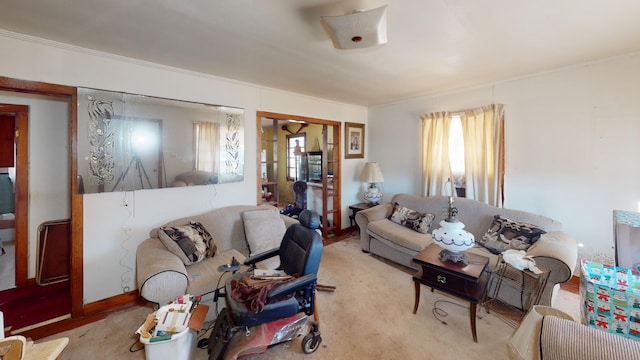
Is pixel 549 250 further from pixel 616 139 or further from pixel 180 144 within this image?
pixel 180 144

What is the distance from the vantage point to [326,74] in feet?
9.67

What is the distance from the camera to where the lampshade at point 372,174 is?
4.43m

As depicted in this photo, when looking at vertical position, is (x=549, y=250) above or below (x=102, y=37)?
below

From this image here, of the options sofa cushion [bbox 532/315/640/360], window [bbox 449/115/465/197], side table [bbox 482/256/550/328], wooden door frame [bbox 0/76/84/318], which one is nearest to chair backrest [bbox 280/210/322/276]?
sofa cushion [bbox 532/315/640/360]

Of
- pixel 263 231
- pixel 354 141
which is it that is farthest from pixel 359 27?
pixel 354 141

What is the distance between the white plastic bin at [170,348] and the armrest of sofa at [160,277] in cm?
41

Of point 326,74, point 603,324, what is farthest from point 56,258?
point 603,324

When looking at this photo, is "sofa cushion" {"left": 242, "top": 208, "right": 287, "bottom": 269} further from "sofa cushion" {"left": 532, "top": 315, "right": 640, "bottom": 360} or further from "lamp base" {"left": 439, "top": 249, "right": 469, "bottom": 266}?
"sofa cushion" {"left": 532, "top": 315, "right": 640, "bottom": 360}

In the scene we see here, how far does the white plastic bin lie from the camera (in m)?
1.49

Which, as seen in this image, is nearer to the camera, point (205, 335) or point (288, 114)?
point (205, 335)

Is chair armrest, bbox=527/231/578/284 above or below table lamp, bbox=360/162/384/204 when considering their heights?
below

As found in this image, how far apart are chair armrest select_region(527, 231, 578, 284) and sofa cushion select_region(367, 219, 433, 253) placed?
1.01 m

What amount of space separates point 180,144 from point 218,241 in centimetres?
117

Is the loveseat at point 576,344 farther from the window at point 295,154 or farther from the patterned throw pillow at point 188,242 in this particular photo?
the window at point 295,154
